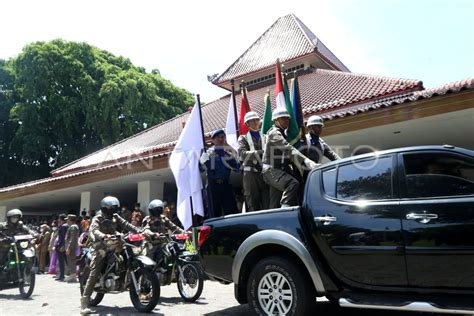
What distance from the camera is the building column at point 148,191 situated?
14180mm

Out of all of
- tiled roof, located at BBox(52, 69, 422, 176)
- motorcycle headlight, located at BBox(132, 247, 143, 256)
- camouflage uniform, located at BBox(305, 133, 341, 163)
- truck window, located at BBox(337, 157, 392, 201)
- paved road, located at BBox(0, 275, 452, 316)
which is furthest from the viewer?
tiled roof, located at BBox(52, 69, 422, 176)

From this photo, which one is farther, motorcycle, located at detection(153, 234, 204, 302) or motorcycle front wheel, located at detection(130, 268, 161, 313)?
motorcycle, located at detection(153, 234, 204, 302)

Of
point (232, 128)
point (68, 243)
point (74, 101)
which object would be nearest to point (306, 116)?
point (232, 128)

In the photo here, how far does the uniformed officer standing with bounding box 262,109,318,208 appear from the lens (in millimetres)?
5211

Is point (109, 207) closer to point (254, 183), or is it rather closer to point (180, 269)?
point (180, 269)

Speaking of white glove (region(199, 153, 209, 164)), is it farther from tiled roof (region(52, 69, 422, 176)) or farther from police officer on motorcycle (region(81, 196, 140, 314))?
tiled roof (region(52, 69, 422, 176))

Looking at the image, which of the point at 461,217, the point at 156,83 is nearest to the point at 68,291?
the point at 461,217

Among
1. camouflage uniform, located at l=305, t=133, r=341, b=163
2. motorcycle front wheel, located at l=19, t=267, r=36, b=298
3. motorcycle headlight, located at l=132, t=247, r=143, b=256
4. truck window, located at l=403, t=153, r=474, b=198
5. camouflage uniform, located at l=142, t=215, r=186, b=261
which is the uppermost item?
camouflage uniform, located at l=305, t=133, r=341, b=163

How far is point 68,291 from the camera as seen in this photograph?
923cm

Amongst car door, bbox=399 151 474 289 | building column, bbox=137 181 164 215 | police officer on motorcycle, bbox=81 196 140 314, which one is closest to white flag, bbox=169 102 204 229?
police officer on motorcycle, bbox=81 196 140 314

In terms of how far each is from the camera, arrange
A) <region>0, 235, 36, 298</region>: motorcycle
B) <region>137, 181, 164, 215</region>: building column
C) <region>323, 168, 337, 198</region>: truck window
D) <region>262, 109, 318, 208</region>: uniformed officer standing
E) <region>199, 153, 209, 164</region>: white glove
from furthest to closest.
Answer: <region>137, 181, 164, 215</region>: building column < <region>0, 235, 36, 298</region>: motorcycle < <region>199, 153, 209, 164</region>: white glove < <region>262, 109, 318, 208</region>: uniformed officer standing < <region>323, 168, 337, 198</region>: truck window

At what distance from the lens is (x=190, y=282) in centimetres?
699

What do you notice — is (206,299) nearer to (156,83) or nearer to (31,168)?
(156,83)

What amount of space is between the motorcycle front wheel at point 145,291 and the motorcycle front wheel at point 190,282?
846mm
